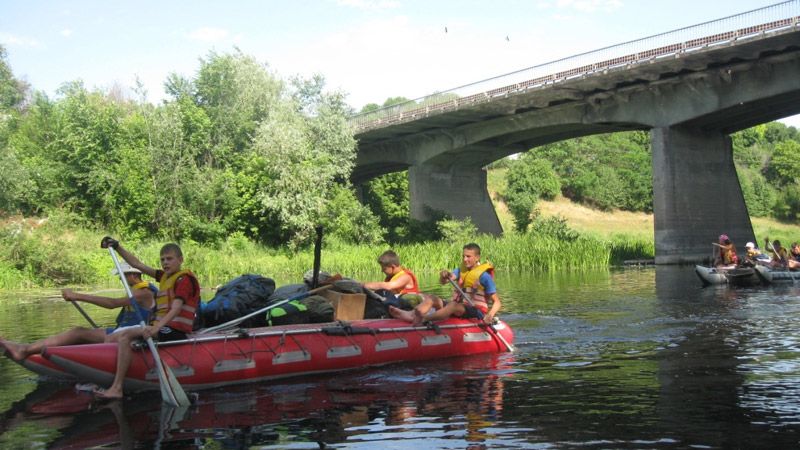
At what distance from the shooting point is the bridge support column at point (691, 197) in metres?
34.6

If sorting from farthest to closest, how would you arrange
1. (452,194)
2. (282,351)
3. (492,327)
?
(452,194)
(492,327)
(282,351)

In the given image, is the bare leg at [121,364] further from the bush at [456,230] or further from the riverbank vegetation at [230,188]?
the bush at [456,230]

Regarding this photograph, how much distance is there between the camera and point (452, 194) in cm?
4838

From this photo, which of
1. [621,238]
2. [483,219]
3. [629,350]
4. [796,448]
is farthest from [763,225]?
[796,448]

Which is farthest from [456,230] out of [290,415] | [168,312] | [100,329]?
[290,415]

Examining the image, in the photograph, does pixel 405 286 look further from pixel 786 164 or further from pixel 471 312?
pixel 786 164

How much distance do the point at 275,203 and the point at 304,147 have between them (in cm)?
307

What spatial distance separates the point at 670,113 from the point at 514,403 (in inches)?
1131

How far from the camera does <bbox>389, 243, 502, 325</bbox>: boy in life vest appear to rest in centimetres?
1146

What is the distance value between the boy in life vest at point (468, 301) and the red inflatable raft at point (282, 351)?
161mm

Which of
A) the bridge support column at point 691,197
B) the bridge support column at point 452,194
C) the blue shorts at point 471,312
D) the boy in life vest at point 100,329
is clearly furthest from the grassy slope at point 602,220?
the boy in life vest at point 100,329

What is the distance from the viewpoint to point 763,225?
209 ft

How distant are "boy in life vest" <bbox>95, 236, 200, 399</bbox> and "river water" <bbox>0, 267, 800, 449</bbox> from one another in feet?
1.41

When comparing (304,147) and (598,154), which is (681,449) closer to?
(304,147)
